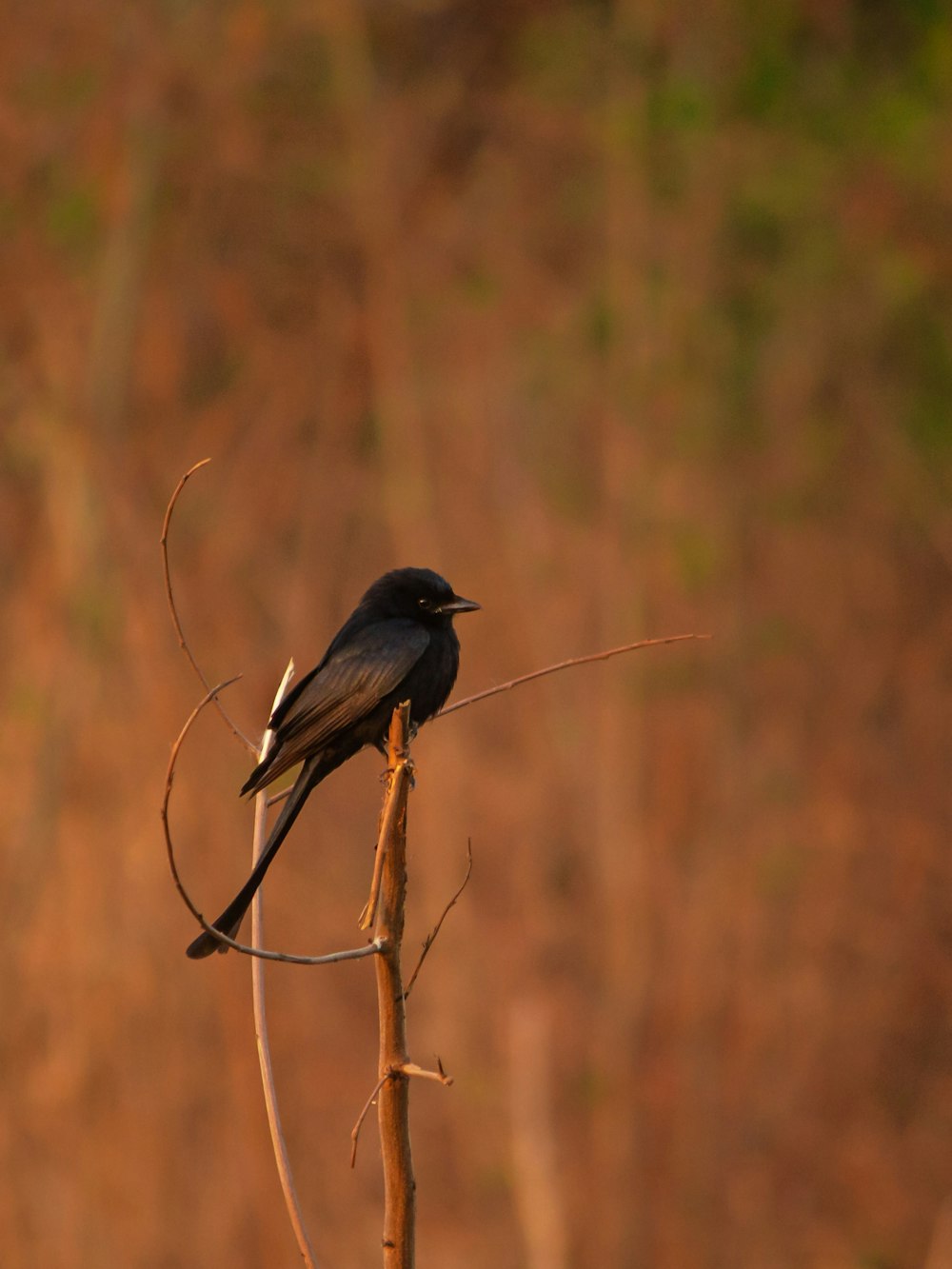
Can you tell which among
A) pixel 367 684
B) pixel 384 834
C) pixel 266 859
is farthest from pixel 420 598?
pixel 384 834

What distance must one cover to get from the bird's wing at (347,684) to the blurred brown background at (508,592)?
4158 millimetres

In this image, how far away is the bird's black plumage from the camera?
142 inches

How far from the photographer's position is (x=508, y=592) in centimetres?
959

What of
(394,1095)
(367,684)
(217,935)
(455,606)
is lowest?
(394,1095)

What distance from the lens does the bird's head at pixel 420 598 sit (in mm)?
4418

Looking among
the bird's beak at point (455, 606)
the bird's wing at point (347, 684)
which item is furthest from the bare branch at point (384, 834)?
the bird's beak at point (455, 606)

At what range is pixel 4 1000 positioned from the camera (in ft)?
27.5

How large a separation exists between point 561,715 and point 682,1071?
6.83 feet

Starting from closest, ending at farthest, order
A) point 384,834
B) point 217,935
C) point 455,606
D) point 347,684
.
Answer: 1. point 217,935
2. point 384,834
3. point 347,684
4. point 455,606

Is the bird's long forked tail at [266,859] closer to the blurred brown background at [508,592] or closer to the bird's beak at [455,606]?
the bird's beak at [455,606]

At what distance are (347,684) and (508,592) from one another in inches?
223

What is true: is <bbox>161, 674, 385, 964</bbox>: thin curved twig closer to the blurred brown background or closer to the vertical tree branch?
the vertical tree branch

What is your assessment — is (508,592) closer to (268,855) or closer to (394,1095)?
(268,855)

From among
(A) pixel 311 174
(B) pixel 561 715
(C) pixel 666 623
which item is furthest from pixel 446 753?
(A) pixel 311 174
